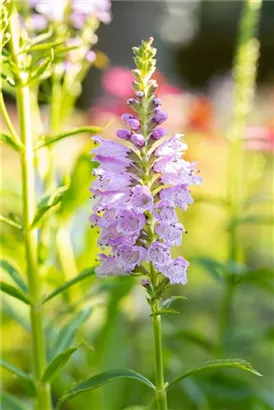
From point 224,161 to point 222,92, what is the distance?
28 cm

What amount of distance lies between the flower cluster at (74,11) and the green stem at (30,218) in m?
0.38

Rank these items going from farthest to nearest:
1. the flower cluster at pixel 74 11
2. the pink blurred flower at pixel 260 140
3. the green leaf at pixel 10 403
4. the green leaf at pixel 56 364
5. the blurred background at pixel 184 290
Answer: the pink blurred flower at pixel 260 140
the blurred background at pixel 184 290
the flower cluster at pixel 74 11
the green leaf at pixel 10 403
the green leaf at pixel 56 364

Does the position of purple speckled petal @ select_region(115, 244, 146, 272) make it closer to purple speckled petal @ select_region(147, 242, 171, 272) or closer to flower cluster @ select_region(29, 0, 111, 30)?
purple speckled petal @ select_region(147, 242, 171, 272)

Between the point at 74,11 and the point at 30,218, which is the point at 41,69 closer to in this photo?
the point at 30,218

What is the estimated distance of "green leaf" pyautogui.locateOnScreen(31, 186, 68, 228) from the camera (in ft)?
3.99

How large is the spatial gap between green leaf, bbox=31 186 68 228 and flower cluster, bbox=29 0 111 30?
50 cm

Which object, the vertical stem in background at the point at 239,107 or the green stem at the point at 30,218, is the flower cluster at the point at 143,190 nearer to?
the green stem at the point at 30,218

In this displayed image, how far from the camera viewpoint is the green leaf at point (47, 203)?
121 cm

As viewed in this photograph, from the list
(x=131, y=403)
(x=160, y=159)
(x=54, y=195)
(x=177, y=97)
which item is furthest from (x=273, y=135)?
(x=160, y=159)

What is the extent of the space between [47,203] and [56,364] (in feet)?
0.87

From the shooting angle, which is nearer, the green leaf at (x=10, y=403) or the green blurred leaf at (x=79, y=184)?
the green leaf at (x=10, y=403)

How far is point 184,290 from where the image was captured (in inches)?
118

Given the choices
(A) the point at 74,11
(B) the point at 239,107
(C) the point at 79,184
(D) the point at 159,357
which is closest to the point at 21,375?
(D) the point at 159,357

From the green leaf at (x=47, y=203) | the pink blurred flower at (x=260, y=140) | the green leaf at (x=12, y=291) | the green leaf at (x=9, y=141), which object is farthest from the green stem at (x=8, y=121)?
the pink blurred flower at (x=260, y=140)
